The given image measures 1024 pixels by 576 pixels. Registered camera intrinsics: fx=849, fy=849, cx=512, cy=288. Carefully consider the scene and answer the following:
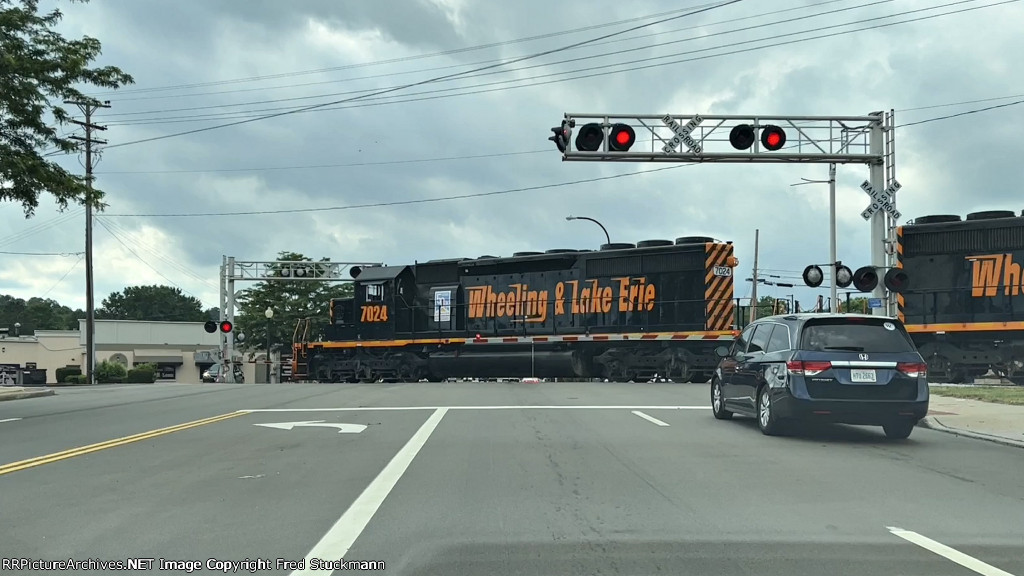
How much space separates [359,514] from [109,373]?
52360mm

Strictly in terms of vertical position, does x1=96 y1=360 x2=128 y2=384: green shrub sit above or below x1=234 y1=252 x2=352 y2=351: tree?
below

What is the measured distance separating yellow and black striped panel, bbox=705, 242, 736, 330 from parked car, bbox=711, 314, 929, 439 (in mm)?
14016

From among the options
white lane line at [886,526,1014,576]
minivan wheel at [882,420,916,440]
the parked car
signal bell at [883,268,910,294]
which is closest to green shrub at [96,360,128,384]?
signal bell at [883,268,910,294]

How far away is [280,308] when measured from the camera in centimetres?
6850

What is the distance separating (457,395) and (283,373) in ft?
73.7

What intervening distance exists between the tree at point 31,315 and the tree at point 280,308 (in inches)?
3261

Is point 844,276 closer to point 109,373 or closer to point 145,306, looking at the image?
point 109,373

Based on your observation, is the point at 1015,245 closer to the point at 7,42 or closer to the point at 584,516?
the point at 584,516

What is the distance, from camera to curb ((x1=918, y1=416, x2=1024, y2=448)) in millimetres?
11812

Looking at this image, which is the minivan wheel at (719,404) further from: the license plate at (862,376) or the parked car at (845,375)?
the license plate at (862,376)

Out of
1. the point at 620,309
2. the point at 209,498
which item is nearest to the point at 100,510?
the point at 209,498

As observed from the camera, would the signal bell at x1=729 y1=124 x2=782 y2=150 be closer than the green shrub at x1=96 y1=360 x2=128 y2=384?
Yes

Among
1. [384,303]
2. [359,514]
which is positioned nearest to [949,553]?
[359,514]

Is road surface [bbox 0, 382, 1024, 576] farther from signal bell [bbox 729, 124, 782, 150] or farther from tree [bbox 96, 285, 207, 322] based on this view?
tree [bbox 96, 285, 207, 322]
